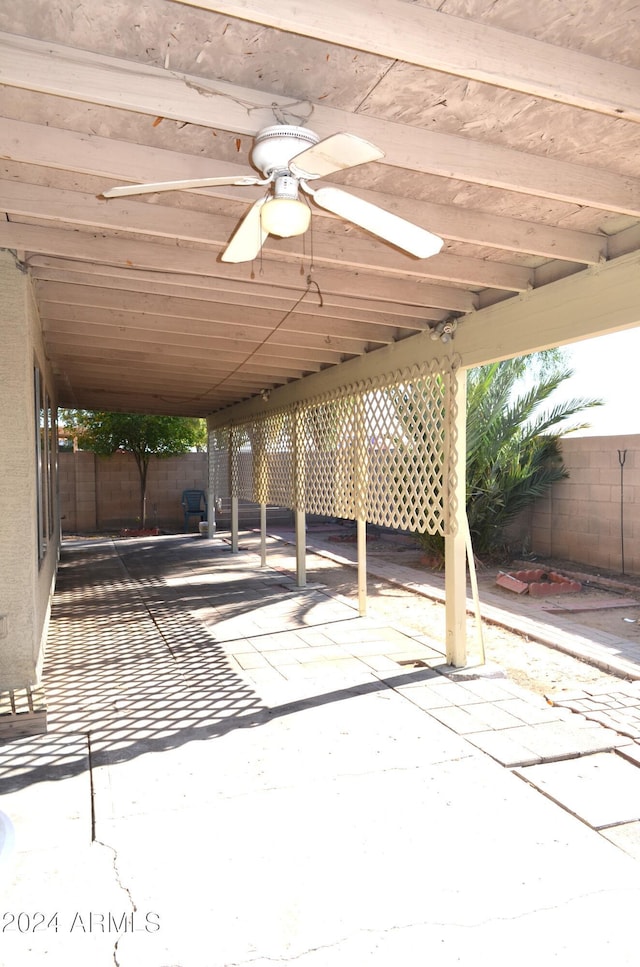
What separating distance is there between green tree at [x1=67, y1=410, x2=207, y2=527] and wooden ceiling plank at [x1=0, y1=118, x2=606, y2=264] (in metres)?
10.6

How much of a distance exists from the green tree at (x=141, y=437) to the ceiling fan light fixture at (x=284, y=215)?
11.4 m

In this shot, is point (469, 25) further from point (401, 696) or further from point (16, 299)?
A: point (401, 696)

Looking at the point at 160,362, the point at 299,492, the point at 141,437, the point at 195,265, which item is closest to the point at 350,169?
the point at 195,265

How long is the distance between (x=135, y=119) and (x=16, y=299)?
1.69m

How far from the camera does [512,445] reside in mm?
8594

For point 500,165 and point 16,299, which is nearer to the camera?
point 500,165

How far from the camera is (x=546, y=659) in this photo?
189 inches

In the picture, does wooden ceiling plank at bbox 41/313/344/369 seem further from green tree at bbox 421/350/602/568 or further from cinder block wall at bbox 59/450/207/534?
cinder block wall at bbox 59/450/207/534

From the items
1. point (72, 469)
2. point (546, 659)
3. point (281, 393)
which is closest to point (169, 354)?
point (281, 393)

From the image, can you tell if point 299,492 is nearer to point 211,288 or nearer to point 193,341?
point 193,341

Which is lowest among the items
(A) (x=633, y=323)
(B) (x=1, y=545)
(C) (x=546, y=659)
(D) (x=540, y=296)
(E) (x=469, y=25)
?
(C) (x=546, y=659)

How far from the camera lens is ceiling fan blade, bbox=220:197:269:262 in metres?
2.13

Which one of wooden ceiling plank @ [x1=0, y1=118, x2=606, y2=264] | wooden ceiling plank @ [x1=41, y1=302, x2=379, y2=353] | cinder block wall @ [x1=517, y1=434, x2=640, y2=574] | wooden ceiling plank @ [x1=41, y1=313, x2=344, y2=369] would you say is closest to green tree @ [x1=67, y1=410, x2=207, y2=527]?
cinder block wall @ [x1=517, y1=434, x2=640, y2=574]

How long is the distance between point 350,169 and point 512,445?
6.48 meters
